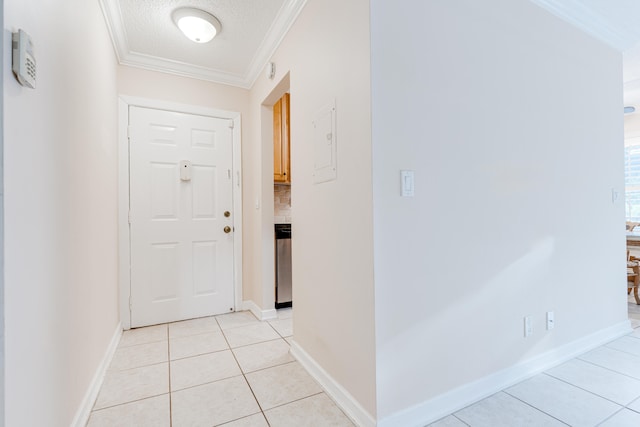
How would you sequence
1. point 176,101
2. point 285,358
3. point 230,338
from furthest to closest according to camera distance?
point 176,101 < point 230,338 < point 285,358

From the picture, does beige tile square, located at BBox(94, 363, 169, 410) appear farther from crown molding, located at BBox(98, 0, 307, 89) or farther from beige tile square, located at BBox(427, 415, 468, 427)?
crown molding, located at BBox(98, 0, 307, 89)

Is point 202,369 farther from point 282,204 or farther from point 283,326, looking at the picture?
point 282,204

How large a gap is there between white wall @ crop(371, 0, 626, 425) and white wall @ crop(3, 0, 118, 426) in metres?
1.25

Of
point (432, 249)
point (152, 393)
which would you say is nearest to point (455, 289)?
point (432, 249)

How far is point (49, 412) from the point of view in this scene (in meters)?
1.11

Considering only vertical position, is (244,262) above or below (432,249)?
below

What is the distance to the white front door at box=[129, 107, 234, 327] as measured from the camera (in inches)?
111

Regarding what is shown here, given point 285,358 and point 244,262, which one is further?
point 244,262

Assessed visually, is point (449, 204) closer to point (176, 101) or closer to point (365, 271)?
point (365, 271)

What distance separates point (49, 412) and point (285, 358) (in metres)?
1.32

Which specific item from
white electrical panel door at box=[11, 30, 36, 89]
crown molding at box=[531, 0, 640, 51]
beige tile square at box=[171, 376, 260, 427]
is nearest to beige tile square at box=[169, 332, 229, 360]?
beige tile square at box=[171, 376, 260, 427]

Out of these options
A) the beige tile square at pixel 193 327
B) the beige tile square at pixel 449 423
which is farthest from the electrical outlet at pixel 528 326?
the beige tile square at pixel 193 327

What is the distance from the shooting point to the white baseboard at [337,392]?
145 centimetres

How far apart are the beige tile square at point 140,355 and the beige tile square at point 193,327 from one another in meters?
0.20
